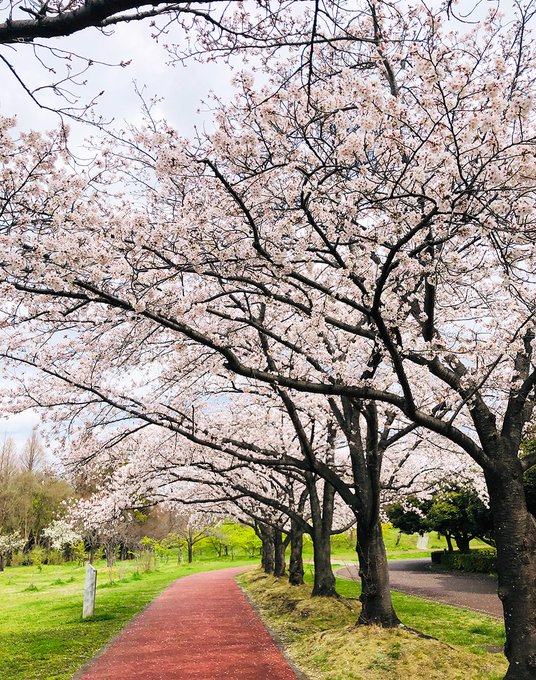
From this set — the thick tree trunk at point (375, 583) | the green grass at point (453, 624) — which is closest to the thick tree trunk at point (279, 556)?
the green grass at point (453, 624)

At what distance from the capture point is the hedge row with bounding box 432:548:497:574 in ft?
77.0

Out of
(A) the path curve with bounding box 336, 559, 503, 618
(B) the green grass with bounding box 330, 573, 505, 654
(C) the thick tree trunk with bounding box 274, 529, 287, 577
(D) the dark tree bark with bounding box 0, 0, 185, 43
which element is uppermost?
(D) the dark tree bark with bounding box 0, 0, 185, 43

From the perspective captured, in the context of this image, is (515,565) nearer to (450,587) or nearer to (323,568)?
(323,568)

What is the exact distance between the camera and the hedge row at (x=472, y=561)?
77.0 ft

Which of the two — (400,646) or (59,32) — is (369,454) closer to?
(400,646)

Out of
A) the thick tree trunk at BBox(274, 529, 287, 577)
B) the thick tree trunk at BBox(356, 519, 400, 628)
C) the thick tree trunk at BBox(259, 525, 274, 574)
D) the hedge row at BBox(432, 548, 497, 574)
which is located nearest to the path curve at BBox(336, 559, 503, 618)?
the hedge row at BBox(432, 548, 497, 574)

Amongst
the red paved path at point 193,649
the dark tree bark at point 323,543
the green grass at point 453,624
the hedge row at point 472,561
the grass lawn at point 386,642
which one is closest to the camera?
the grass lawn at point 386,642

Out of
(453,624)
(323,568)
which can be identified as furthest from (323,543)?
(453,624)

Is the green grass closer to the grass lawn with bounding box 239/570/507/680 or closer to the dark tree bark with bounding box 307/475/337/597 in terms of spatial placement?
the grass lawn with bounding box 239/570/507/680

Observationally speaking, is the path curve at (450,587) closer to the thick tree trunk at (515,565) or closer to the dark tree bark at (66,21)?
the thick tree trunk at (515,565)

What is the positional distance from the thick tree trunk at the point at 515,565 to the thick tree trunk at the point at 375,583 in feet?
11.1

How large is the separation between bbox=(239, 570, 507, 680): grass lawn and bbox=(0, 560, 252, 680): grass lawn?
3518 mm

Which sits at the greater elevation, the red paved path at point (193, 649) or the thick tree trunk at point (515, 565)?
the thick tree trunk at point (515, 565)

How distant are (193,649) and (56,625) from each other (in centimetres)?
456
